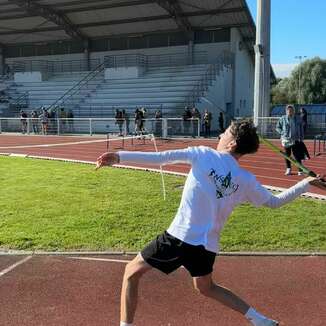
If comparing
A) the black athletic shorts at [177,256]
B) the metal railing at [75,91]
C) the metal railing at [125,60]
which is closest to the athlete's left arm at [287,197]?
the black athletic shorts at [177,256]

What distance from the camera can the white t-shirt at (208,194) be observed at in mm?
3672

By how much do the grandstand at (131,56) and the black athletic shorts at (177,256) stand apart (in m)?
31.1

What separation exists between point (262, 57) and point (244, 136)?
1081 inches

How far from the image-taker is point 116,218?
27.2ft

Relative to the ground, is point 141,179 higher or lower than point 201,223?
lower

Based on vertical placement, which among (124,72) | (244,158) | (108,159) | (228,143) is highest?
(124,72)

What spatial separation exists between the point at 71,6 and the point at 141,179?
3401 cm

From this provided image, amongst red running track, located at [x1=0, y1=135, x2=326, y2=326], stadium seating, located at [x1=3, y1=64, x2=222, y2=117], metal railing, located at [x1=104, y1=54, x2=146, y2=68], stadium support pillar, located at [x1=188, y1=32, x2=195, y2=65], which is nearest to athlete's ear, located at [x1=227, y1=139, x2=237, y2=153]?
red running track, located at [x1=0, y1=135, x2=326, y2=326]

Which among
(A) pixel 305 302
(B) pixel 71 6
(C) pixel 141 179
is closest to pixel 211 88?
(B) pixel 71 6

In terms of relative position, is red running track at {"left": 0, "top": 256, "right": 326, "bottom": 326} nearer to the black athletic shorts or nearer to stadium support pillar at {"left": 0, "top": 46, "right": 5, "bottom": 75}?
the black athletic shorts

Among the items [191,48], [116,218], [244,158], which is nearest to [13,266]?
[116,218]

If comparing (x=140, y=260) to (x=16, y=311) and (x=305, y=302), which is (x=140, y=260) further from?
(x=305, y=302)

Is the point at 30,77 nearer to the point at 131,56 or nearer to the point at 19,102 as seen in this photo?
the point at 19,102

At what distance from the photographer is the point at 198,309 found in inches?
192
